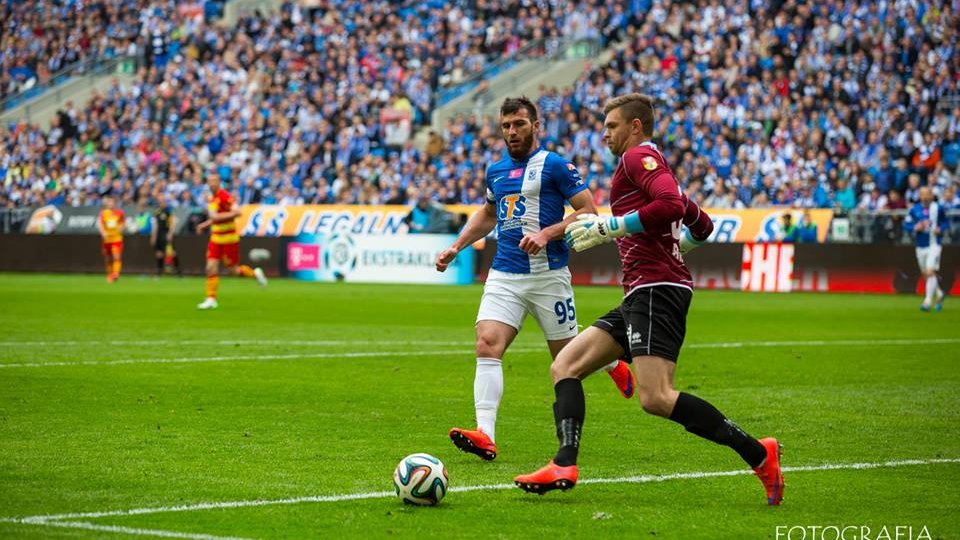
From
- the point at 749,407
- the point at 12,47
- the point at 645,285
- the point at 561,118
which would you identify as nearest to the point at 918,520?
the point at 645,285

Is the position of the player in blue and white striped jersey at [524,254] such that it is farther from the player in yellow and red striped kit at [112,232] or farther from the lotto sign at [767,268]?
the player in yellow and red striped kit at [112,232]

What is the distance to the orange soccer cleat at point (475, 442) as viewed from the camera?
29.6 ft

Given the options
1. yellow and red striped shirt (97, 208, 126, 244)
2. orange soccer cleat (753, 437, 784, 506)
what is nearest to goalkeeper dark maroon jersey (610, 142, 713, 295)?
orange soccer cleat (753, 437, 784, 506)


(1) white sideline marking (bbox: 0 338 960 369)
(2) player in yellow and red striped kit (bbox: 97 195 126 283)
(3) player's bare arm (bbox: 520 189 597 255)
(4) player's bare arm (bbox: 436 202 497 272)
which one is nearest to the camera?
(3) player's bare arm (bbox: 520 189 597 255)

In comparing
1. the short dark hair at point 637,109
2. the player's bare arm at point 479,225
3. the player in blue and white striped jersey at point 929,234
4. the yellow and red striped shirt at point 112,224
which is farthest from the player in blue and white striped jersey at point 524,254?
the yellow and red striped shirt at point 112,224

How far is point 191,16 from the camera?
5431cm

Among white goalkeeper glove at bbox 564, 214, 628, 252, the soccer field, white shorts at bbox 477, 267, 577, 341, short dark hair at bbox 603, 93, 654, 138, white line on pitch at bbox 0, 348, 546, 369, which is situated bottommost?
white line on pitch at bbox 0, 348, 546, 369

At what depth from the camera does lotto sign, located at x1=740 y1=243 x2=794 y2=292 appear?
108 feet

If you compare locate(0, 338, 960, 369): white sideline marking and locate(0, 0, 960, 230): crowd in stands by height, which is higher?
locate(0, 0, 960, 230): crowd in stands

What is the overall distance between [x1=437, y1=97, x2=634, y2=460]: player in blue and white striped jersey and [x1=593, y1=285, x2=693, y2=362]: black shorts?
1591 mm

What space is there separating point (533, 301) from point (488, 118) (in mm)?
33686

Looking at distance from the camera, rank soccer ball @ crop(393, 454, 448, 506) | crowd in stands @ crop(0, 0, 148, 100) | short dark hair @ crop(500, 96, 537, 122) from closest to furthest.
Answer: soccer ball @ crop(393, 454, 448, 506), short dark hair @ crop(500, 96, 537, 122), crowd in stands @ crop(0, 0, 148, 100)

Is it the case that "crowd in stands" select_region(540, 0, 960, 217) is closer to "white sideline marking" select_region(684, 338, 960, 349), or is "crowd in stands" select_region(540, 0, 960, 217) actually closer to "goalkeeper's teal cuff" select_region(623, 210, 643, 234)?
"white sideline marking" select_region(684, 338, 960, 349)

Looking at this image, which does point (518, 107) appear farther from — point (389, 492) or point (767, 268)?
point (767, 268)
